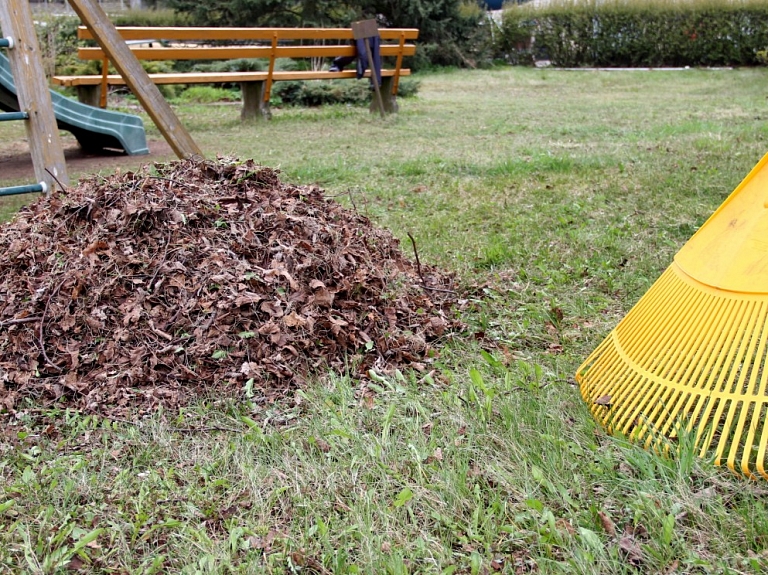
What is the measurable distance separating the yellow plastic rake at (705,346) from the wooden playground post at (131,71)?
3.89m

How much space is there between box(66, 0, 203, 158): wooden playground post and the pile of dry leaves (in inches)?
76.3

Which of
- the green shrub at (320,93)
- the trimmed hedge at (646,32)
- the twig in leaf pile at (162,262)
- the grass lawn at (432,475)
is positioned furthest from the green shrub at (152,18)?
the twig in leaf pile at (162,262)

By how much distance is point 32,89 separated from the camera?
5.05m

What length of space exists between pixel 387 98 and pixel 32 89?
23.3 feet

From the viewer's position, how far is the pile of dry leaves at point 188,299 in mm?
2969

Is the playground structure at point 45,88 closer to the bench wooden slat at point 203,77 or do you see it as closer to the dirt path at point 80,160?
the dirt path at point 80,160

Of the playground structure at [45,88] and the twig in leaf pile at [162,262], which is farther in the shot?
the playground structure at [45,88]

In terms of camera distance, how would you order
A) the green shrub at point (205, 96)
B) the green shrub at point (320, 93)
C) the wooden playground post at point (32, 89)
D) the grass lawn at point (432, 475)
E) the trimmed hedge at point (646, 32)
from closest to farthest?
1. the grass lawn at point (432, 475)
2. the wooden playground post at point (32, 89)
3. the green shrub at point (320, 93)
4. the green shrub at point (205, 96)
5. the trimmed hedge at point (646, 32)

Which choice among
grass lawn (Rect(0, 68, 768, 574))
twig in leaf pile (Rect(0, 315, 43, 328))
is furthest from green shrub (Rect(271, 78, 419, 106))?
twig in leaf pile (Rect(0, 315, 43, 328))

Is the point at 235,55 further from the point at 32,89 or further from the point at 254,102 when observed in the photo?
the point at 32,89

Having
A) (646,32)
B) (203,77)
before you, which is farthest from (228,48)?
(646,32)

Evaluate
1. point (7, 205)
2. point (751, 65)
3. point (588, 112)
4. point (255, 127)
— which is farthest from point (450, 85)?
point (7, 205)

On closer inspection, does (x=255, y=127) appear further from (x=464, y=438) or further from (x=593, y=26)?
(x=593, y=26)

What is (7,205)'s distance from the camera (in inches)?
234
